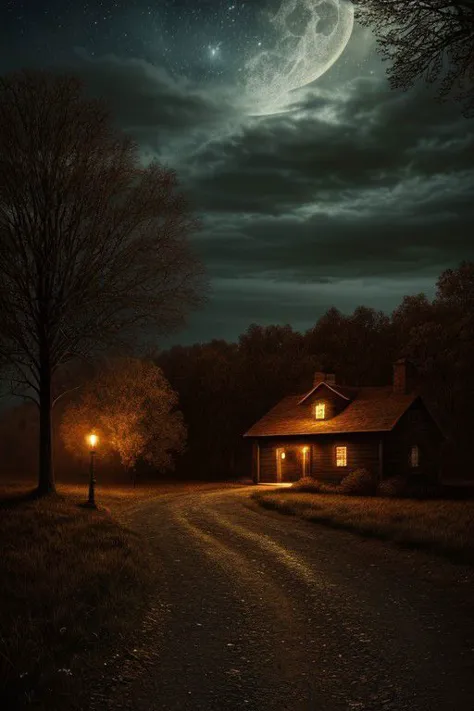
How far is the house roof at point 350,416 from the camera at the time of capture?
127 ft

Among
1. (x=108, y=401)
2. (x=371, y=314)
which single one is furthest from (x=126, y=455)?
(x=371, y=314)

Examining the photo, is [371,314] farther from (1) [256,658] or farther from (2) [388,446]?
(1) [256,658]

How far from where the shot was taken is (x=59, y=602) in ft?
33.4

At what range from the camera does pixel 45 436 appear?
81.8ft

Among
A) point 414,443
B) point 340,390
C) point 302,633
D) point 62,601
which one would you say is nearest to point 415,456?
point 414,443

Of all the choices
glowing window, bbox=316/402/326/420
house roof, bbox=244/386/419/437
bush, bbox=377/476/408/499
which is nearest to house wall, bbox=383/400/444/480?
house roof, bbox=244/386/419/437

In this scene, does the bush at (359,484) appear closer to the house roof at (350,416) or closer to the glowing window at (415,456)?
the house roof at (350,416)

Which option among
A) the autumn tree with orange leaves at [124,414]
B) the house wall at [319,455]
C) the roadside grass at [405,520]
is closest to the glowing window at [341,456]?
the house wall at [319,455]

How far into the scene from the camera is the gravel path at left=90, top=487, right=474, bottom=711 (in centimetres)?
701

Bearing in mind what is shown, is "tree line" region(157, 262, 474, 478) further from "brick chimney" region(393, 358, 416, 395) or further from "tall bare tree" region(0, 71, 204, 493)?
"tall bare tree" region(0, 71, 204, 493)

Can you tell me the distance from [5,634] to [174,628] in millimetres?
2449

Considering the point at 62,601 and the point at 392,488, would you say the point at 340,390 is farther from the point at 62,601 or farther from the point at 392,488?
the point at 62,601

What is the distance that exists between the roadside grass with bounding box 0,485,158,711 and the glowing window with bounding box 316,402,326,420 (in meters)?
25.9

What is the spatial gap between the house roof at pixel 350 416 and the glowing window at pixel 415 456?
335 centimetres
